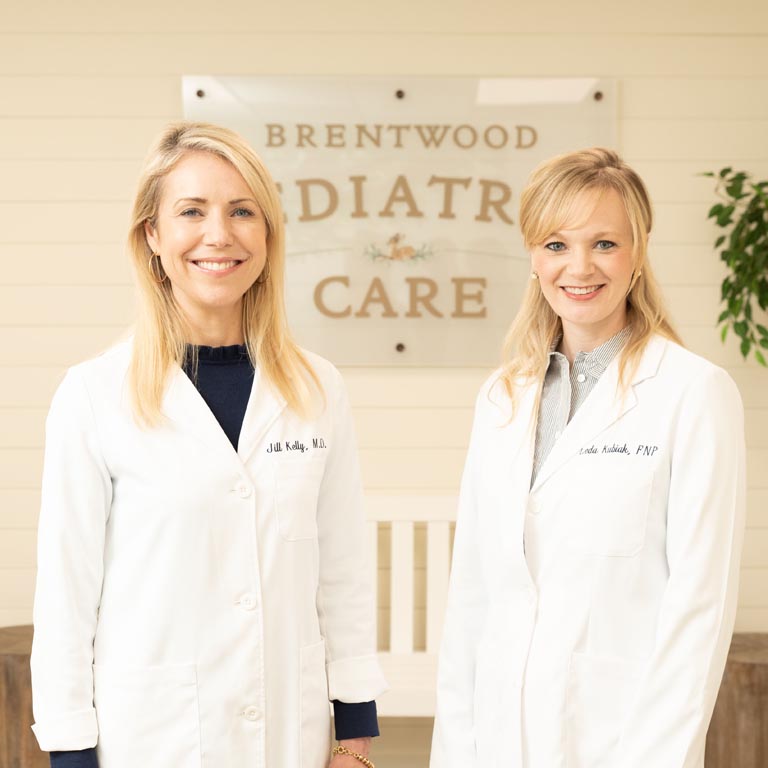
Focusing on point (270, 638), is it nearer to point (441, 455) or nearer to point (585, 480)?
point (585, 480)

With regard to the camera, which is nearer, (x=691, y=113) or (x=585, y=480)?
(x=585, y=480)

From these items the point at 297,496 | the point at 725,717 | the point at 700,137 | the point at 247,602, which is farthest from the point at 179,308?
the point at 700,137

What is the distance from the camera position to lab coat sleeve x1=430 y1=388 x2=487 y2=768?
1738 millimetres

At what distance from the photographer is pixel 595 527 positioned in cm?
151

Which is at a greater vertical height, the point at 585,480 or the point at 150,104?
the point at 150,104

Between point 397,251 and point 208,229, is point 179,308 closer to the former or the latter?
point 208,229

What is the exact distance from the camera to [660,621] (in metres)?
1.46

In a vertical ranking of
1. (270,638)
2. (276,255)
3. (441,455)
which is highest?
(276,255)

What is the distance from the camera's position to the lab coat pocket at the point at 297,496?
1.54 meters

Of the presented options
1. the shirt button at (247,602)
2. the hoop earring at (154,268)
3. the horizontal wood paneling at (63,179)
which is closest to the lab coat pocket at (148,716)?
the shirt button at (247,602)

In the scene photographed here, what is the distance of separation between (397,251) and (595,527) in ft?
6.51

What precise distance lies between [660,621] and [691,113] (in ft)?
7.71

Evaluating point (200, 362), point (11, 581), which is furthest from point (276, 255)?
point (11, 581)

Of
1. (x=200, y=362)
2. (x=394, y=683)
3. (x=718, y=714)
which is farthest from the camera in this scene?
(x=394, y=683)
